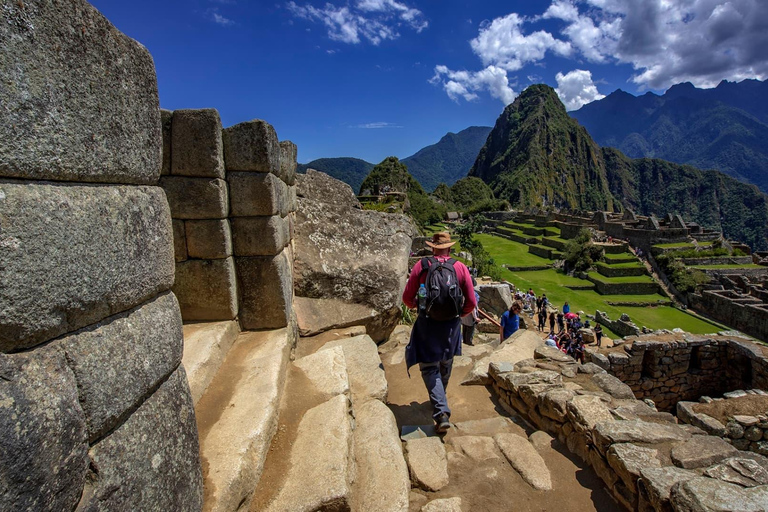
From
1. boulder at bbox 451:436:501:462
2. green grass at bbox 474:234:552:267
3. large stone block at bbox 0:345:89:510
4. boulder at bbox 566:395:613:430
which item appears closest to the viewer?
large stone block at bbox 0:345:89:510

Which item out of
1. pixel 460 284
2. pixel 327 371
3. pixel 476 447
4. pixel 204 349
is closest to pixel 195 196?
pixel 204 349

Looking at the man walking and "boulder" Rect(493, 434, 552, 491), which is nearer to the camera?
"boulder" Rect(493, 434, 552, 491)

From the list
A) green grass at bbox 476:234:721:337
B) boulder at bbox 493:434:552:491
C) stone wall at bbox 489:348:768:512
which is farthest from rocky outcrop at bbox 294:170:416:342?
green grass at bbox 476:234:721:337

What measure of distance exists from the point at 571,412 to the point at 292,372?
2.71 meters

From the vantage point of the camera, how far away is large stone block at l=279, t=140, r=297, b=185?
190 inches

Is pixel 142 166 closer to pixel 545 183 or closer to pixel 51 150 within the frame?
pixel 51 150

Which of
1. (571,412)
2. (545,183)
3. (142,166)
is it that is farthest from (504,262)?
(545,183)

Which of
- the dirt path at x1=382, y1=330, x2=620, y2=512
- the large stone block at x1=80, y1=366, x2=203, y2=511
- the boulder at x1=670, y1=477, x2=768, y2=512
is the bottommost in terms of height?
the dirt path at x1=382, y1=330, x2=620, y2=512

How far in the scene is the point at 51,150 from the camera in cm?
132

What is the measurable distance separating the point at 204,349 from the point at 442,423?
228 centimetres

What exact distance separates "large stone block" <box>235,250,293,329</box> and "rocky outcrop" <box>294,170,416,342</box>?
69 cm

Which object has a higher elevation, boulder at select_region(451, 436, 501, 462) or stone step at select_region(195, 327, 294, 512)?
stone step at select_region(195, 327, 294, 512)

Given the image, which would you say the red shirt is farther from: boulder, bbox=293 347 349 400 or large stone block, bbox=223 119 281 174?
large stone block, bbox=223 119 281 174

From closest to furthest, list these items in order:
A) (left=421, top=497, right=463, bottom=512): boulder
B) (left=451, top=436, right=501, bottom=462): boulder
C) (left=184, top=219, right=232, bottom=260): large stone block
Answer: (left=421, top=497, right=463, bottom=512): boulder, (left=451, top=436, right=501, bottom=462): boulder, (left=184, top=219, right=232, bottom=260): large stone block
